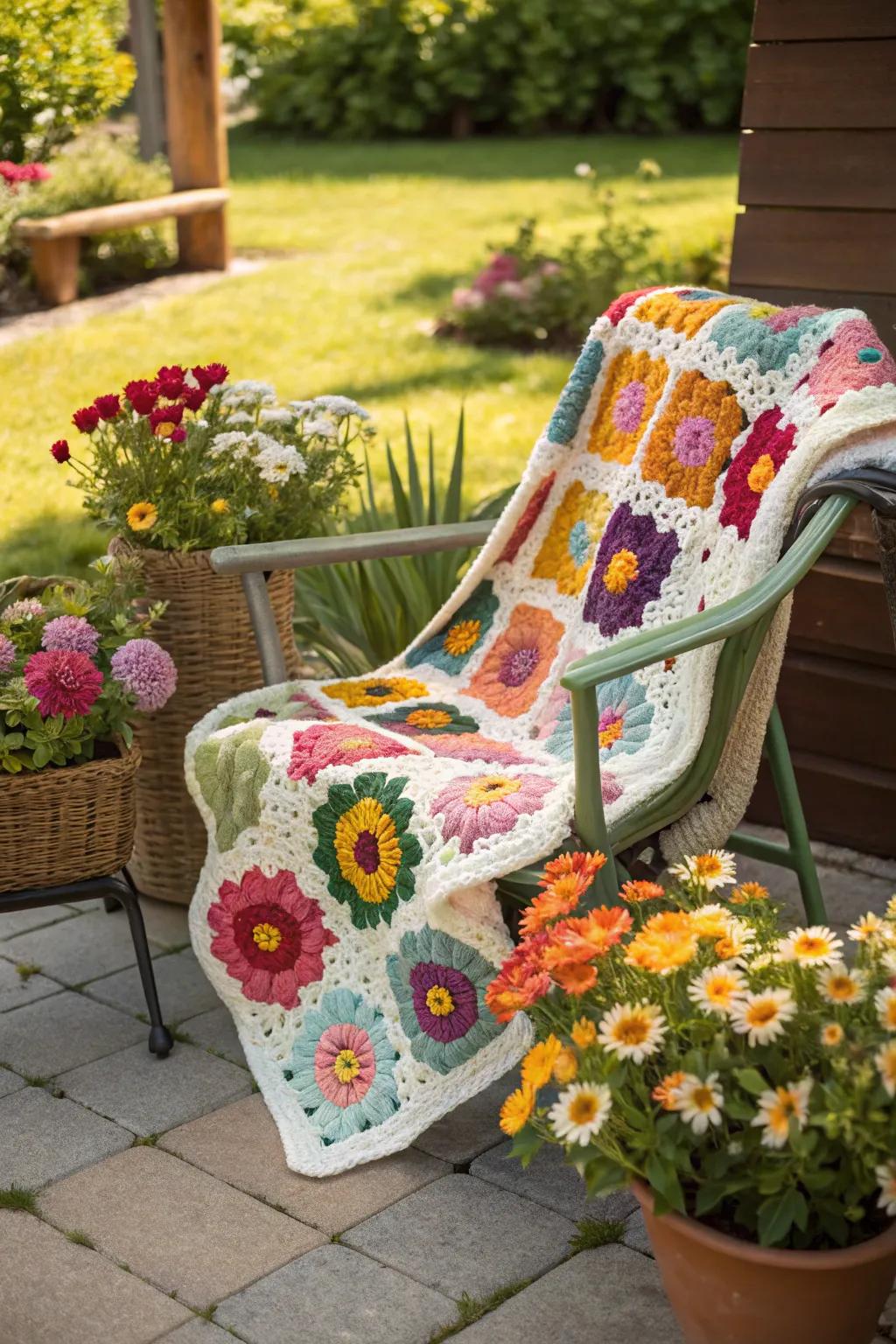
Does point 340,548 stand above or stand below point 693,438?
below

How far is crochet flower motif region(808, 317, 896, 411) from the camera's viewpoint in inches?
79.8

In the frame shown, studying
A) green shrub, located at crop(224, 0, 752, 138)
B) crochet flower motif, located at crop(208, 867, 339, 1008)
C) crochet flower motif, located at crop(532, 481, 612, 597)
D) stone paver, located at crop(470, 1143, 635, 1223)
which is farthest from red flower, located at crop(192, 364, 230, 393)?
green shrub, located at crop(224, 0, 752, 138)

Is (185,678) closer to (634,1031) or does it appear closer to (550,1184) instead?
(550,1184)

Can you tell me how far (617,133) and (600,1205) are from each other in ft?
33.0

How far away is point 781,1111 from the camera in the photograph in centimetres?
141

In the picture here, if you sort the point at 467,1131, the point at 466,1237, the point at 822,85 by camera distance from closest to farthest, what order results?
the point at 466,1237, the point at 467,1131, the point at 822,85

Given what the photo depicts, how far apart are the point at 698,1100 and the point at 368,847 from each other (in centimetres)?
75

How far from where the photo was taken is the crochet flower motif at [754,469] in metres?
2.15

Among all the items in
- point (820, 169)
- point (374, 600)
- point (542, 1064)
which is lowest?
point (374, 600)

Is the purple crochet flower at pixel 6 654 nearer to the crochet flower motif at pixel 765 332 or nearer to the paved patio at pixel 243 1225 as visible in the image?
Result: the paved patio at pixel 243 1225

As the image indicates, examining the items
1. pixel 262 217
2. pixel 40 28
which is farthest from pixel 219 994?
pixel 262 217

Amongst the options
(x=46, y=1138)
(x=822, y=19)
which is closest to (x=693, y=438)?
(x=822, y=19)

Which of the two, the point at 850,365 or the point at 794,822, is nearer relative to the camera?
the point at 850,365

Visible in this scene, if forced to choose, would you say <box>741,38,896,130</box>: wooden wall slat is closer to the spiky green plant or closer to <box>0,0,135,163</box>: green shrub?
the spiky green plant
